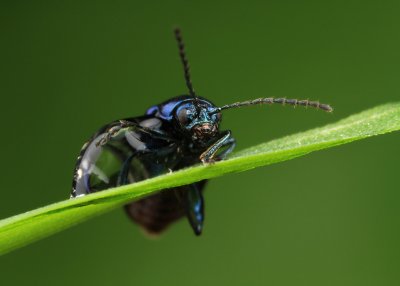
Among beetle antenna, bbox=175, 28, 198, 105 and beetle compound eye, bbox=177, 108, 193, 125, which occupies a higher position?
beetle antenna, bbox=175, 28, 198, 105

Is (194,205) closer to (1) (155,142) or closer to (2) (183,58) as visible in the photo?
(1) (155,142)

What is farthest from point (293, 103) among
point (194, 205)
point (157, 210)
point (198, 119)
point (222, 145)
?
point (157, 210)

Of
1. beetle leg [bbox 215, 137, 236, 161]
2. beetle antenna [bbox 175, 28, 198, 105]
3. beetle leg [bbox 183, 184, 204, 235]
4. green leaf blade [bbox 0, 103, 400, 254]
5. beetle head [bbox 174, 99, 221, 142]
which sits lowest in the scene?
green leaf blade [bbox 0, 103, 400, 254]

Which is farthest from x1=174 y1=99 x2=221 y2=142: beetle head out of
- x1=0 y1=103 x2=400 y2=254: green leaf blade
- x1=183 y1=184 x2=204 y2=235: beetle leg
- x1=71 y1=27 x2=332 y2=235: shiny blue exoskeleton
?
x1=0 y1=103 x2=400 y2=254: green leaf blade

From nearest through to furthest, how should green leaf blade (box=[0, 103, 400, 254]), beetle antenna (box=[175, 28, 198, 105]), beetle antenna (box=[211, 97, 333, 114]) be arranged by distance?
green leaf blade (box=[0, 103, 400, 254]) < beetle antenna (box=[175, 28, 198, 105]) < beetle antenna (box=[211, 97, 333, 114])

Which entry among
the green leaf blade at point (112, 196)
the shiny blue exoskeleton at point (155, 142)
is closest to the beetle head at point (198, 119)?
the shiny blue exoskeleton at point (155, 142)

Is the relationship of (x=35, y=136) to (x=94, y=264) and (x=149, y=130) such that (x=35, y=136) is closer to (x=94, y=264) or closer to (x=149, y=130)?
(x=94, y=264)

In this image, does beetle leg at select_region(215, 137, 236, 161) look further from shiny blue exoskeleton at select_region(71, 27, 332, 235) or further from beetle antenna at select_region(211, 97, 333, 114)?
beetle antenna at select_region(211, 97, 333, 114)

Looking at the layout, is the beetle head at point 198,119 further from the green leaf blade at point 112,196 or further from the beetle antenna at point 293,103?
the green leaf blade at point 112,196

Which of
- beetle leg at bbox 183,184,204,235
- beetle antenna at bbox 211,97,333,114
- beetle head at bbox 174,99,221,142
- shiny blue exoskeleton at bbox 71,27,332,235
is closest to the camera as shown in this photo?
beetle antenna at bbox 211,97,333,114
